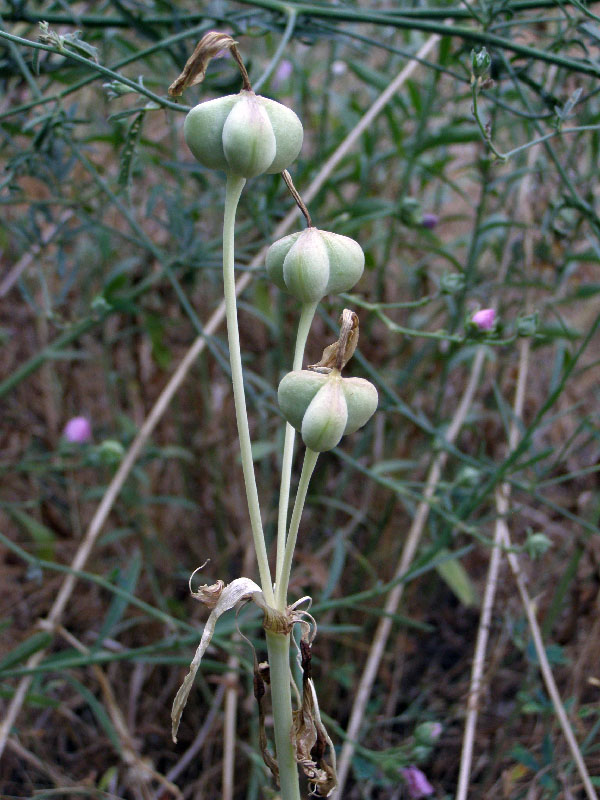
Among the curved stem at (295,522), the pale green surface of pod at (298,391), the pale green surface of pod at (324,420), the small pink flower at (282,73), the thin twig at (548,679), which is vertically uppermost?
the small pink flower at (282,73)

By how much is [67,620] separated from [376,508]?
759 millimetres

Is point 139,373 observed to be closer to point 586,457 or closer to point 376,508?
point 376,508

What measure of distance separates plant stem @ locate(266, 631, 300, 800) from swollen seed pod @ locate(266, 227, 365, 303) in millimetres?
239

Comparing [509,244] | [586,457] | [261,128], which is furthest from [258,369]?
[261,128]

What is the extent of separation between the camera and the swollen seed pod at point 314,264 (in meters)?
0.49

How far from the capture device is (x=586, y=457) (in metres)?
1.81

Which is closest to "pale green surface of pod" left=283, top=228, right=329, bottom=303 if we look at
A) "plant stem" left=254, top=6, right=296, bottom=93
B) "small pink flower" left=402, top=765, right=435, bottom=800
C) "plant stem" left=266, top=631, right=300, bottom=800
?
"plant stem" left=266, top=631, right=300, bottom=800

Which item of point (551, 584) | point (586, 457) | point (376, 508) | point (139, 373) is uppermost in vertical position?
point (139, 373)

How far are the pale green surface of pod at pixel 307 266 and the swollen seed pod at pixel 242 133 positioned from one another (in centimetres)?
5

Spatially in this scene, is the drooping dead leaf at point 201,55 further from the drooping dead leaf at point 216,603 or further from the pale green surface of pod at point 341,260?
the drooping dead leaf at point 216,603

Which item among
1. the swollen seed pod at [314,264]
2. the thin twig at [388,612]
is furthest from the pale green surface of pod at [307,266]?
the thin twig at [388,612]

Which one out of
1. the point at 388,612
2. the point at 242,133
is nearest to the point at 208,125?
the point at 242,133

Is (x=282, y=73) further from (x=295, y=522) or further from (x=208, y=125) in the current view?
(x=295, y=522)

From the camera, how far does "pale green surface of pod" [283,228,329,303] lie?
489mm
